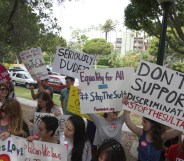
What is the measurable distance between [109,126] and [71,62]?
108 inches

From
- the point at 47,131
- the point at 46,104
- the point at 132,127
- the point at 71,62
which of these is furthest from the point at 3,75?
the point at 132,127

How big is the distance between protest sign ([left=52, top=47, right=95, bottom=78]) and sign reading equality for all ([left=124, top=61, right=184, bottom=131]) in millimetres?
2725

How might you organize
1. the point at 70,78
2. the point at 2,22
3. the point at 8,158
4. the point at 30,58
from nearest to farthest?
the point at 8,158, the point at 70,78, the point at 30,58, the point at 2,22

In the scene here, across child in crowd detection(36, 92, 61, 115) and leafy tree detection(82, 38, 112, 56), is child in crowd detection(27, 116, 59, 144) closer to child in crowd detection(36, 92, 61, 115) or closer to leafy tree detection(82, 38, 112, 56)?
child in crowd detection(36, 92, 61, 115)

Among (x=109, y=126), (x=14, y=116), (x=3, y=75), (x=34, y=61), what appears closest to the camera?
(x=14, y=116)

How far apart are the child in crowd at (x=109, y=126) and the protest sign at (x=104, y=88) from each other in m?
0.11

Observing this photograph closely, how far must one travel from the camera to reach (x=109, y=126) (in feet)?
14.5

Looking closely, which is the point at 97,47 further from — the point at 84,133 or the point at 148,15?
the point at 84,133

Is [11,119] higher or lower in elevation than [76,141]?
higher

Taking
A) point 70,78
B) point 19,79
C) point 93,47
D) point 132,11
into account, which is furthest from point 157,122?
point 93,47

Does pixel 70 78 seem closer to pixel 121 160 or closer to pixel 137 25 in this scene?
pixel 121 160

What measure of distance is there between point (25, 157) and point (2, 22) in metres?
10.9

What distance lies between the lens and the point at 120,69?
14.7 feet

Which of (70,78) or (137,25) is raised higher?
(137,25)
